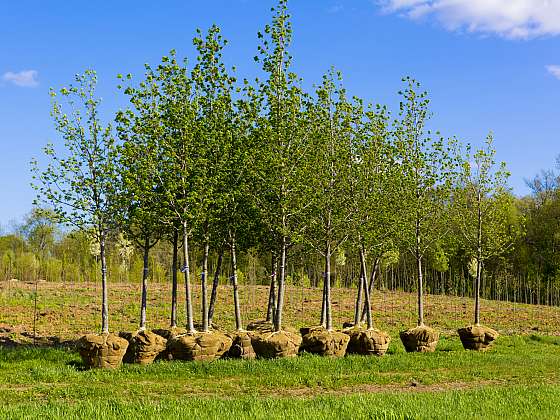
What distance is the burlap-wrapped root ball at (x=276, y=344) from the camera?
1576 cm

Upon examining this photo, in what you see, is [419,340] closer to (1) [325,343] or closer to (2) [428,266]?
(1) [325,343]

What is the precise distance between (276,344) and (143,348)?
327 centimetres

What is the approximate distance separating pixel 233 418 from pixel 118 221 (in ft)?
29.5

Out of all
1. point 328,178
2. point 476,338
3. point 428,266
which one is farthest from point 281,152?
point 428,266

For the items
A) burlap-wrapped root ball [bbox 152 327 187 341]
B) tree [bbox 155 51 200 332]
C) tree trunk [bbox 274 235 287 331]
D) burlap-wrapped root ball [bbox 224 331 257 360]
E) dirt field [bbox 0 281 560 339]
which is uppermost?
tree [bbox 155 51 200 332]

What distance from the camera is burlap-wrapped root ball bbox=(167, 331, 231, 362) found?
50.0 feet

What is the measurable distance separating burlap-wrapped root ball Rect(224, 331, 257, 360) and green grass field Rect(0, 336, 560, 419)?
42.3 inches

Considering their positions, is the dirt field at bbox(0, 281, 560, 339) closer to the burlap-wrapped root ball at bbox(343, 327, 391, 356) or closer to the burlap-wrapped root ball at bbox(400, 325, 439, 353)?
the burlap-wrapped root ball at bbox(400, 325, 439, 353)

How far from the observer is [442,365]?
→ 16.4 m

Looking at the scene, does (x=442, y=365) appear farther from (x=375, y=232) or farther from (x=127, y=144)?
(x=127, y=144)

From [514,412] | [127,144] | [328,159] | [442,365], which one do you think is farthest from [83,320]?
[514,412]

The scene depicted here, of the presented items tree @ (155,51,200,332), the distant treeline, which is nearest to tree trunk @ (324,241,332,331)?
tree @ (155,51,200,332)

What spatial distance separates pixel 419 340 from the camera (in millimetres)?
18391

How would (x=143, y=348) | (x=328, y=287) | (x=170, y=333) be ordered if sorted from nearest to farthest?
(x=143, y=348), (x=170, y=333), (x=328, y=287)
